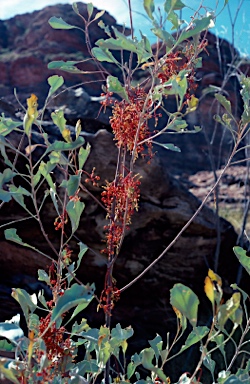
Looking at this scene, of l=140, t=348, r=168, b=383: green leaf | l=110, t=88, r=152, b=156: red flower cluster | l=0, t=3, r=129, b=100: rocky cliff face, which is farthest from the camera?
l=0, t=3, r=129, b=100: rocky cliff face

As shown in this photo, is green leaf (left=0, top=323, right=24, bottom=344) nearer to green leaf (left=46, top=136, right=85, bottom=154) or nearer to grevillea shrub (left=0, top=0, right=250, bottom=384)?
grevillea shrub (left=0, top=0, right=250, bottom=384)

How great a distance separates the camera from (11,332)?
71 cm

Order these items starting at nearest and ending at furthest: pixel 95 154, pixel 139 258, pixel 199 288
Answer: pixel 95 154 → pixel 139 258 → pixel 199 288

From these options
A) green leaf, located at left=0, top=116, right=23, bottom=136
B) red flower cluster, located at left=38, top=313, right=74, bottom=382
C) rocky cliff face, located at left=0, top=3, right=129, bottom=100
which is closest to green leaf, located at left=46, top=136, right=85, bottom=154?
green leaf, located at left=0, top=116, right=23, bottom=136

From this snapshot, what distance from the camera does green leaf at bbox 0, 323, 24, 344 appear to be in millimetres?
696

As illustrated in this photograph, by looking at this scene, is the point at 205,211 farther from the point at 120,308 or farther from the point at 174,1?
the point at 174,1

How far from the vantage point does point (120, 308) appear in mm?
3449

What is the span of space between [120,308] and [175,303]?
286 cm

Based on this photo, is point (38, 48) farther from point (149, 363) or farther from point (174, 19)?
point (149, 363)

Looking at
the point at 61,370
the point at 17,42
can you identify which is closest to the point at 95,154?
the point at 61,370

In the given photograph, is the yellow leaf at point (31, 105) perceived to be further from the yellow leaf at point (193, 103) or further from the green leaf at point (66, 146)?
the yellow leaf at point (193, 103)

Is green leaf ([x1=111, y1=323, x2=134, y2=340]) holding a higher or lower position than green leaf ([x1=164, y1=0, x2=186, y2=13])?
lower

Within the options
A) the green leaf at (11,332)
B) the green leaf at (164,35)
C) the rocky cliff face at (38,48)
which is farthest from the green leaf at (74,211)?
the rocky cliff face at (38,48)

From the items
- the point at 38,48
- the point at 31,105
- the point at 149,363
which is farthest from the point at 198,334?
the point at 38,48
